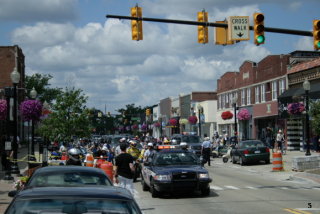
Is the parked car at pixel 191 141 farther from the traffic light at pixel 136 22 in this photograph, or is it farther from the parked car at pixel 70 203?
the parked car at pixel 70 203

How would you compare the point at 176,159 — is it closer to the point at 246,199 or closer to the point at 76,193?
the point at 246,199

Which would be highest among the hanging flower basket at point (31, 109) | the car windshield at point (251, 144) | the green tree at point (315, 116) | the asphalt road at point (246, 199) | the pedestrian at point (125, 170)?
the hanging flower basket at point (31, 109)

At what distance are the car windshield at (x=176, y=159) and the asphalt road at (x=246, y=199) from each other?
1092mm

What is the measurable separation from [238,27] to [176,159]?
4.88 m

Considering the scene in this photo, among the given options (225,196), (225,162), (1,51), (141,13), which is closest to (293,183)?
(225,196)

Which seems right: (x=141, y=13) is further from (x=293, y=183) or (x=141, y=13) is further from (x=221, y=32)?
(x=293, y=183)

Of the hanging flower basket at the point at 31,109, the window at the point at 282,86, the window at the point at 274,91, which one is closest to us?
the hanging flower basket at the point at 31,109

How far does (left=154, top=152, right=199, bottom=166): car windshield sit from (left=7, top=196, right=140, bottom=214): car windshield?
1221 cm

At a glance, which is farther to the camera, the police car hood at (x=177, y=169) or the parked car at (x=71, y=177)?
the police car hood at (x=177, y=169)

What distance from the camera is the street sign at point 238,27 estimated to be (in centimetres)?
1806

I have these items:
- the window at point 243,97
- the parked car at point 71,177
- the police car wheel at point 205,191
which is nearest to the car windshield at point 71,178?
the parked car at point 71,177

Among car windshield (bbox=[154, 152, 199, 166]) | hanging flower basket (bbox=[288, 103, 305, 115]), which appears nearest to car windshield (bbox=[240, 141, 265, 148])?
hanging flower basket (bbox=[288, 103, 305, 115])

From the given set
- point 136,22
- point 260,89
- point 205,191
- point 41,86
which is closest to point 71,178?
point 205,191

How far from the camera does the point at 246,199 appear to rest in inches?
635
